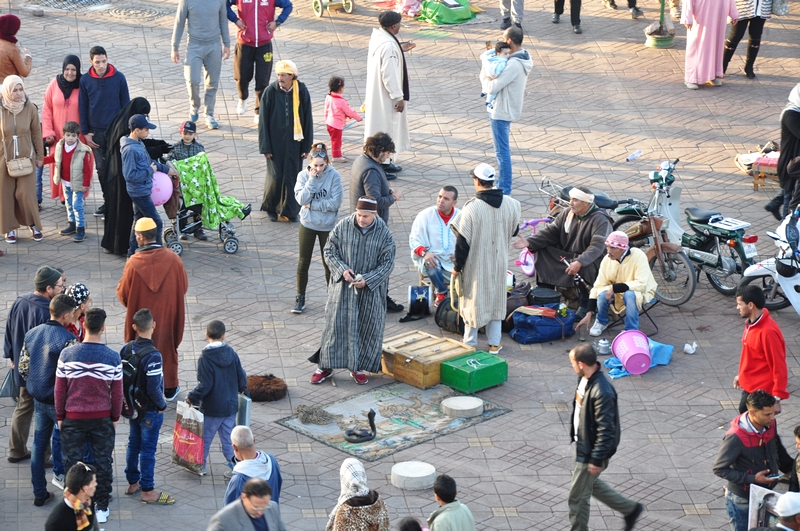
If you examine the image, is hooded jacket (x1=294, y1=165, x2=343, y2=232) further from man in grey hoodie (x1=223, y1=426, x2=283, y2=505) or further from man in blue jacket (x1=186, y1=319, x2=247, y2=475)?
A: man in grey hoodie (x1=223, y1=426, x2=283, y2=505)

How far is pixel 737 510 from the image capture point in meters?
8.68

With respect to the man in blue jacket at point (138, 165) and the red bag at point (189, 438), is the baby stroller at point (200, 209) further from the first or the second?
the red bag at point (189, 438)

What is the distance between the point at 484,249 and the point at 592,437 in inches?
128

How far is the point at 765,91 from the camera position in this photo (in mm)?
18625

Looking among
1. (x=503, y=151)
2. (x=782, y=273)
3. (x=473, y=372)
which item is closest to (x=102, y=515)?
(x=473, y=372)

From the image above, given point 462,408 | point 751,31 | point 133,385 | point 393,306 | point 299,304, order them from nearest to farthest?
point 133,385 → point 462,408 → point 299,304 → point 393,306 → point 751,31

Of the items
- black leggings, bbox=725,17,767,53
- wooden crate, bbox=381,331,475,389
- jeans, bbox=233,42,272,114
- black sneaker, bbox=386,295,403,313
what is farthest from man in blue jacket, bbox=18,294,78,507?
black leggings, bbox=725,17,767,53

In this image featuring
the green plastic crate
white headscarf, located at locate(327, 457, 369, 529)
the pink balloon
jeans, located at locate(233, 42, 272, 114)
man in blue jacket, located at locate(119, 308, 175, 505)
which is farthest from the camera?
jeans, located at locate(233, 42, 272, 114)

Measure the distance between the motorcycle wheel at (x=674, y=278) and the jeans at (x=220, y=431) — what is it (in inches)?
203

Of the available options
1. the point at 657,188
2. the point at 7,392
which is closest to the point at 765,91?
the point at 657,188

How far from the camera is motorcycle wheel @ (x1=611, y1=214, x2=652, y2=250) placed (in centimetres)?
1313

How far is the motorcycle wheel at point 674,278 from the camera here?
41.9 ft

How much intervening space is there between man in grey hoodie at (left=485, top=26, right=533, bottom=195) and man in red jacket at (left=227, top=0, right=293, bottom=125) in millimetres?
3271

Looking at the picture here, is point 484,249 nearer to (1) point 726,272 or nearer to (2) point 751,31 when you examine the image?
(1) point 726,272
